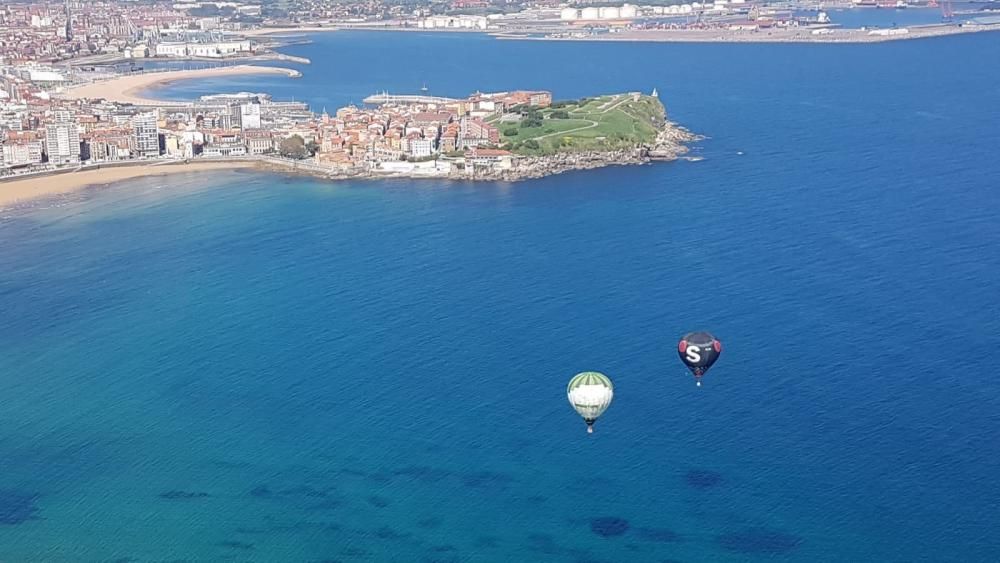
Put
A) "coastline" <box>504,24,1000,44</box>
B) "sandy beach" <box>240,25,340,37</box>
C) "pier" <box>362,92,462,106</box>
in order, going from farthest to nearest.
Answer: "sandy beach" <box>240,25,340,37</box>, "coastline" <box>504,24,1000,44</box>, "pier" <box>362,92,462,106</box>

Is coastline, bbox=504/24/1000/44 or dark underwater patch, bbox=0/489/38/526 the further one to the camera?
coastline, bbox=504/24/1000/44

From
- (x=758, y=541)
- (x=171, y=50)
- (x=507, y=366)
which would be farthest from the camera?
(x=171, y=50)

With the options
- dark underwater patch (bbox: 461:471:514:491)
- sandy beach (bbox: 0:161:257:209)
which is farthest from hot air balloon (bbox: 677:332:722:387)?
sandy beach (bbox: 0:161:257:209)

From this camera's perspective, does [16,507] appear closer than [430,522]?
No

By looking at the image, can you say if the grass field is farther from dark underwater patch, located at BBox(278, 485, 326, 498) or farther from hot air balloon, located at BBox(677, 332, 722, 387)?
dark underwater patch, located at BBox(278, 485, 326, 498)

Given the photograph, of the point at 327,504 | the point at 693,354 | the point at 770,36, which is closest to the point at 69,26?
the point at 770,36

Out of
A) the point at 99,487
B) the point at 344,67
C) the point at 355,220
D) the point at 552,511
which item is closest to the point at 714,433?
the point at 552,511

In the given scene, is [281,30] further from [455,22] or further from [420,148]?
[420,148]
